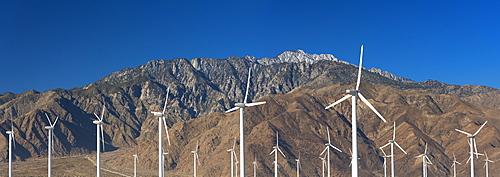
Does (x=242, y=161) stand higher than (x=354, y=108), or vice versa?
(x=354, y=108)

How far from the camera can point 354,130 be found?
55125mm

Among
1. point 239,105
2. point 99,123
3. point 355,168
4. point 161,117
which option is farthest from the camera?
point 99,123

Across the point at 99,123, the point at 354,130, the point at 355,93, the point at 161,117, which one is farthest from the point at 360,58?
the point at 99,123

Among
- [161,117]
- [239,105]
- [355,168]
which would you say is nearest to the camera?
[355,168]

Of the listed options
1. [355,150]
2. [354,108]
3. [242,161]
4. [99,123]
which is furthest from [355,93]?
[99,123]

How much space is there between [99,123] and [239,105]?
31899mm

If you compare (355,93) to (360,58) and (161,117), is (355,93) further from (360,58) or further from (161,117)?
(161,117)

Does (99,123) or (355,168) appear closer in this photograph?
(355,168)

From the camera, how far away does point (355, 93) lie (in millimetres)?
59844

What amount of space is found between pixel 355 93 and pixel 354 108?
7.61 feet

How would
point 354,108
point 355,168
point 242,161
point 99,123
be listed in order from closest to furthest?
point 355,168 < point 354,108 < point 242,161 < point 99,123

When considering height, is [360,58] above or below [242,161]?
above

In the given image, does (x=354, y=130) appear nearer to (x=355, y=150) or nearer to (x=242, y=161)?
(x=355, y=150)

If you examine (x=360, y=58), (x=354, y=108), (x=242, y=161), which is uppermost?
(x=360, y=58)
